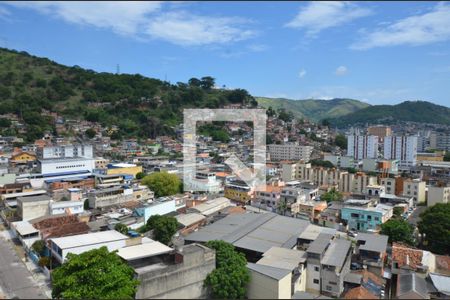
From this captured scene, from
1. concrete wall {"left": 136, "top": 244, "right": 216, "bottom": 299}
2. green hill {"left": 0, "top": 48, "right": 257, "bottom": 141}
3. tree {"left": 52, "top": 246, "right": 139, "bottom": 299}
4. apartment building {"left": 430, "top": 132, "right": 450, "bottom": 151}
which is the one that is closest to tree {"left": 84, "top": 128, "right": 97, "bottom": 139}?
green hill {"left": 0, "top": 48, "right": 257, "bottom": 141}

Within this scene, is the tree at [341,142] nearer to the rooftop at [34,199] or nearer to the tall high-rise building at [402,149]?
the tall high-rise building at [402,149]

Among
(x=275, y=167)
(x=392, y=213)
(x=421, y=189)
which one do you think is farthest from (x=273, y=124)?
(x=392, y=213)

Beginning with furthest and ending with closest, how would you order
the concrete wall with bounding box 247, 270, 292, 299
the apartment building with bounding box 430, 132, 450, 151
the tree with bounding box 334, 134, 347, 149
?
the apartment building with bounding box 430, 132, 450, 151 < the tree with bounding box 334, 134, 347, 149 < the concrete wall with bounding box 247, 270, 292, 299

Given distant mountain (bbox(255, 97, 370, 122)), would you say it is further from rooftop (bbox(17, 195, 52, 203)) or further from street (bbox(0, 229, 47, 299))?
street (bbox(0, 229, 47, 299))

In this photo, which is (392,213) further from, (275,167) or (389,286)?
(275,167)

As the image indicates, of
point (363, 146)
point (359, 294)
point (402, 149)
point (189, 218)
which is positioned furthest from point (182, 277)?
point (363, 146)

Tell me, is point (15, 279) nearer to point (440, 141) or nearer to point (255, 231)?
point (255, 231)
